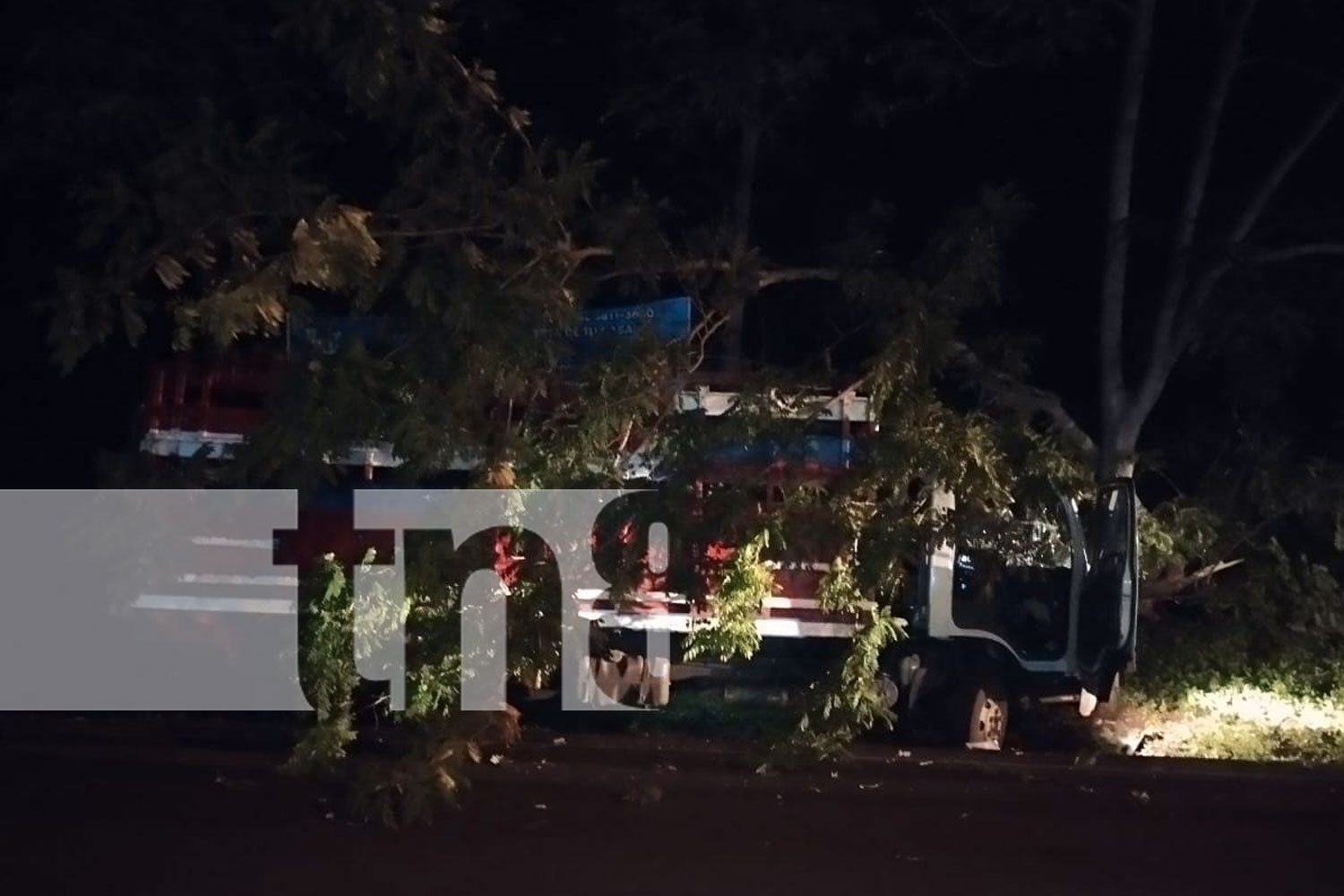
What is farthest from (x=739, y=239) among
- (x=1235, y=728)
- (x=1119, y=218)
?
(x=1235, y=728)

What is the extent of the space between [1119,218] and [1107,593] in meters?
2.69

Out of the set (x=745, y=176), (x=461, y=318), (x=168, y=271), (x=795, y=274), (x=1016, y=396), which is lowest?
(x=1016, y=396)

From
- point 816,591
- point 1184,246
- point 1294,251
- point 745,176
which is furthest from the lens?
point 745,176

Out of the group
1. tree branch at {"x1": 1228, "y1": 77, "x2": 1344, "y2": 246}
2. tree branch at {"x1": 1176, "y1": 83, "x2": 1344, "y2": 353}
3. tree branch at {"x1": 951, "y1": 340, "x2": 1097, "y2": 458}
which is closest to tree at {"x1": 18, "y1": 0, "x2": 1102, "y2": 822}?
tree branch at {"x1": 951, "y1": 340, "x2": 1097, "y2": 458}

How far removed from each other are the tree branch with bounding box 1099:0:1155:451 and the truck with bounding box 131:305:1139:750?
4.67 ft

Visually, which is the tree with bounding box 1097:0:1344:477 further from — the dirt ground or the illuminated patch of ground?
the dirt ground

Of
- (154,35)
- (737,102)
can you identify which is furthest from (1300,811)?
(154,35)

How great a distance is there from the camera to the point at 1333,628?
9.62 meters

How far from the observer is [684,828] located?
7.06m

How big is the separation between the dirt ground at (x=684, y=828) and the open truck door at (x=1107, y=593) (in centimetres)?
52

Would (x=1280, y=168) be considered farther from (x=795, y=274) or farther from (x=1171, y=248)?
(x=795, y=274)

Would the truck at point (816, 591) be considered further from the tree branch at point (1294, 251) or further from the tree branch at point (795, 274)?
the tree branch at point (1294, 251)

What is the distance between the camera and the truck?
26.3 feet

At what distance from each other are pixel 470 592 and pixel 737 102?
364cm
